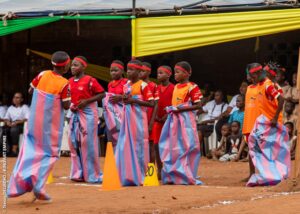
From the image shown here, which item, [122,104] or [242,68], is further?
[242,68]

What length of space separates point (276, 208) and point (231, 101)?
9350 millimetres

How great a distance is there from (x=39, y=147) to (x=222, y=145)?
26.8ft

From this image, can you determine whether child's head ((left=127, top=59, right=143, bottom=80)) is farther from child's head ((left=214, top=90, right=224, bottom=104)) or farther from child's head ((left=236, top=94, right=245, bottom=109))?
child's head ((left=214, top=90, right=224, bottom=104))

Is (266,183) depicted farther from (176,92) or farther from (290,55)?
(290,55)

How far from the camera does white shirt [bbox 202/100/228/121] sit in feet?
62.6

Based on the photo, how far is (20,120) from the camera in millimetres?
20094

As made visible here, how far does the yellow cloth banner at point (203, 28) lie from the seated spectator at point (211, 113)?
118 inches

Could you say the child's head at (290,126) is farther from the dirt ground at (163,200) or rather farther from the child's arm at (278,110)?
the child's arm at (278,110)

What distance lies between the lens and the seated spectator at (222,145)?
1820cm

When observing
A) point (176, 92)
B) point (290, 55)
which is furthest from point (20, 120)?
point (176, 92)

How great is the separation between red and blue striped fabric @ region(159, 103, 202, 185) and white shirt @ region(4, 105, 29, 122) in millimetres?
7341

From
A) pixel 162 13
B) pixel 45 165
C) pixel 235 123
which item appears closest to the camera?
pixel 45 165

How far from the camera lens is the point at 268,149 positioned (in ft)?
42.1

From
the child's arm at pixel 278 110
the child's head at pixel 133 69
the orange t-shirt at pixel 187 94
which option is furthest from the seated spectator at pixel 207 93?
the child's arm at pixel 278 110
